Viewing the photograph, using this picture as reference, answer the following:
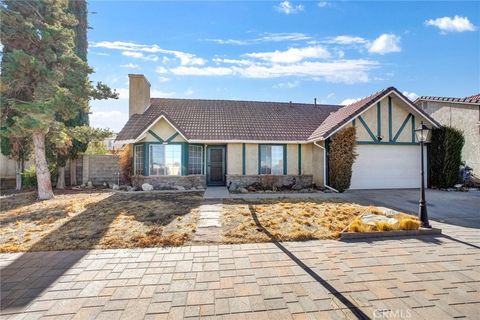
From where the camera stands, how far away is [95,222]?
6844mm

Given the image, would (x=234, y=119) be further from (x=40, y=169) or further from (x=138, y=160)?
(x=40, y=169)

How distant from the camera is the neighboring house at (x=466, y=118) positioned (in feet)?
49.1

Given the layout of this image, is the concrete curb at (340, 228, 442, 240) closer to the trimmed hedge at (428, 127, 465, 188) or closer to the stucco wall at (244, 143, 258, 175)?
the stucco wall at (244, 143, 258, 175)

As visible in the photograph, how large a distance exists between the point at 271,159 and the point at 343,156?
3748 millimetres

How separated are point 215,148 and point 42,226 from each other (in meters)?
8.69

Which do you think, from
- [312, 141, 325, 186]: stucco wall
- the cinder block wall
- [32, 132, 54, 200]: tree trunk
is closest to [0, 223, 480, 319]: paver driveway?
[32, 132, 54, 200]: tree trunk

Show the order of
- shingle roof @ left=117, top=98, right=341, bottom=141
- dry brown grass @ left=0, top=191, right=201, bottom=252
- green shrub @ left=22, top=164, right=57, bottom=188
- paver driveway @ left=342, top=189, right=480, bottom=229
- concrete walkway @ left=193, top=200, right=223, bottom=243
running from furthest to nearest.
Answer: shingle roof @ left=117, top=98, right=341, bottom=141 → green shrub @ left=22, top=164, right=57, bottom=188 → paver driveway @ left=342, top=189, right=480, bottom=229 → concrete walkway @ left=193, top=200, right=223, bottom=243 → dry brown grass @ left=0, top=191, right=201, bottom=252

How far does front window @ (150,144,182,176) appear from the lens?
12.8 metres

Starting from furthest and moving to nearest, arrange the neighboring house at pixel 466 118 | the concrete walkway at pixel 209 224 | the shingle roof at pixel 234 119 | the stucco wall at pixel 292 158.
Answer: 1. the neighboring house at pixel 466 118
2. the stucco wall at pixel 292 158
3. the shingle roof at pixel 234 119
4. the concrete walkway at pixel 209 224

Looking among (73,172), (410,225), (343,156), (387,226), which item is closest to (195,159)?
(73,172)

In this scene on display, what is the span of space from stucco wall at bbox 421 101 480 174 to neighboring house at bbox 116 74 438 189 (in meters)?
4.48

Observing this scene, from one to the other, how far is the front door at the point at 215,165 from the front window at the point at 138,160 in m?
3.52

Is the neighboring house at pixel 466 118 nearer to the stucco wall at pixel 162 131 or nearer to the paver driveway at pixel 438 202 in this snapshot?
the paver driveway at pixel 438 202

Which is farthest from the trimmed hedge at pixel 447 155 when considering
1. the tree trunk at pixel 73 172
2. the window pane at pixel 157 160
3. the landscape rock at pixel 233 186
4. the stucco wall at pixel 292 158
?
the tree trunk at pixel 73 172
